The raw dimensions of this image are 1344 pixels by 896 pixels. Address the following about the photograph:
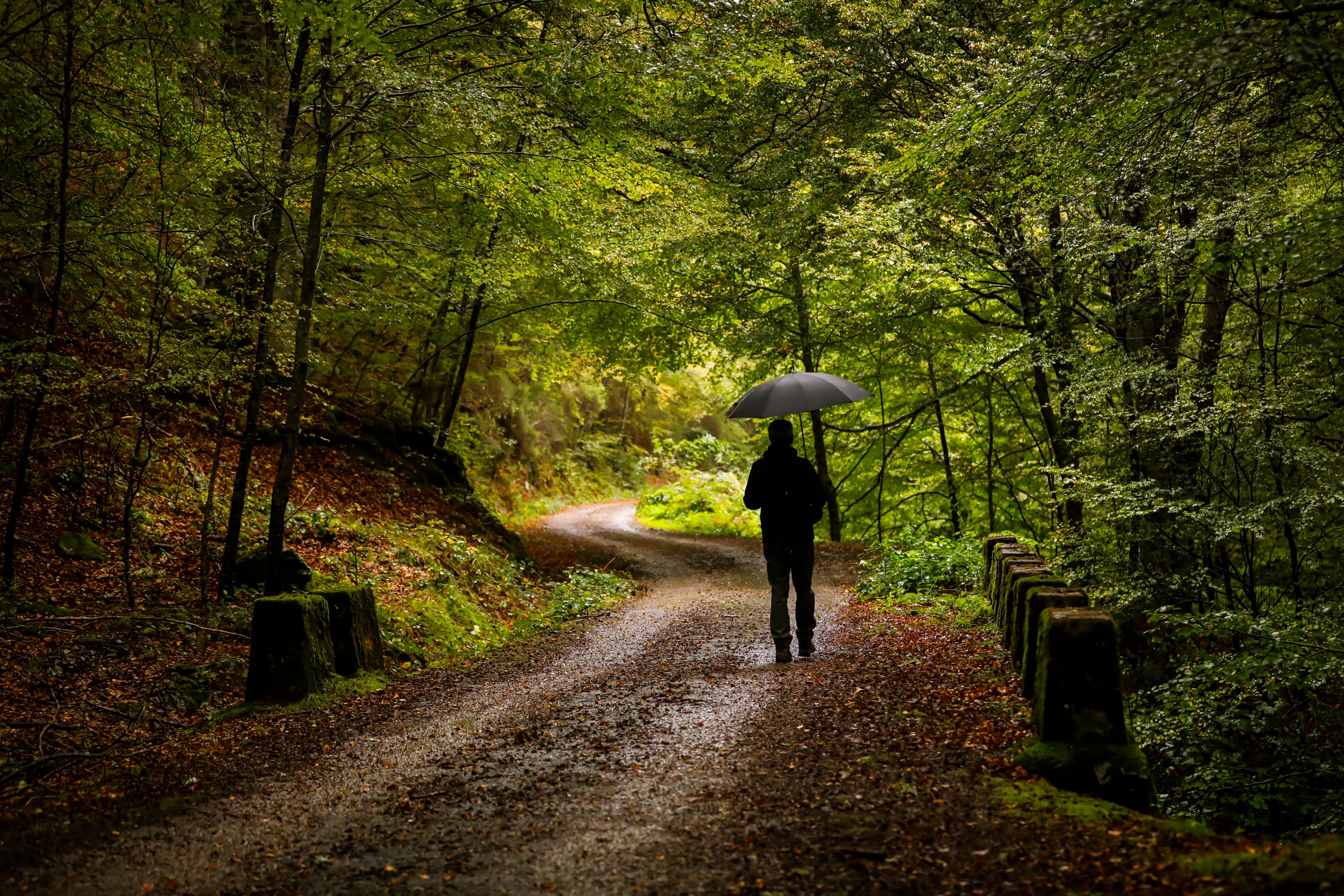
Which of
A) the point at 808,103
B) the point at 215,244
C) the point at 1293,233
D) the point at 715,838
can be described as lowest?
the point at 715,838

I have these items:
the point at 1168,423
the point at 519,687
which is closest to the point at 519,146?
the point at 519,687

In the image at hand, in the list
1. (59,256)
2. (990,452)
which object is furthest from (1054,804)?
(990,452)

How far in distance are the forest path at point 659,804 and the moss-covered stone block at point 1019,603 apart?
252 millimetres

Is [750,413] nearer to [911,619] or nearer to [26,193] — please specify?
[911,619]

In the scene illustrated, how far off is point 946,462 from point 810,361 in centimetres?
366

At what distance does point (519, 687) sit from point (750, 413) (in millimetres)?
3334

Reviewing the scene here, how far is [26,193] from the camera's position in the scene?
677 cm

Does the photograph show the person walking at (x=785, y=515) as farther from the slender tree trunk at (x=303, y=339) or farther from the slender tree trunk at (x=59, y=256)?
the slender tree trunk at (x=59, y=256)

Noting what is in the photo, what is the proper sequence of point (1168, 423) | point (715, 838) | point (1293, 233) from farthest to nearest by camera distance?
point (1168, 423) < point (1293, 233) < point (715, 838)

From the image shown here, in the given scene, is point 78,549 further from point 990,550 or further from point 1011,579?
point 990,550

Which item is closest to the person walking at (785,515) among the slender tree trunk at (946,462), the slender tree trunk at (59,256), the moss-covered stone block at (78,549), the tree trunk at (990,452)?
the slender tree trunk at (59,256)

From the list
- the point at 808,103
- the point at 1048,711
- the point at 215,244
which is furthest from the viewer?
the point at 808,103

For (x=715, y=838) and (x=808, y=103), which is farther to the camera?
(x=808, y=103)

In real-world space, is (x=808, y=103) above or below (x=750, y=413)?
above
